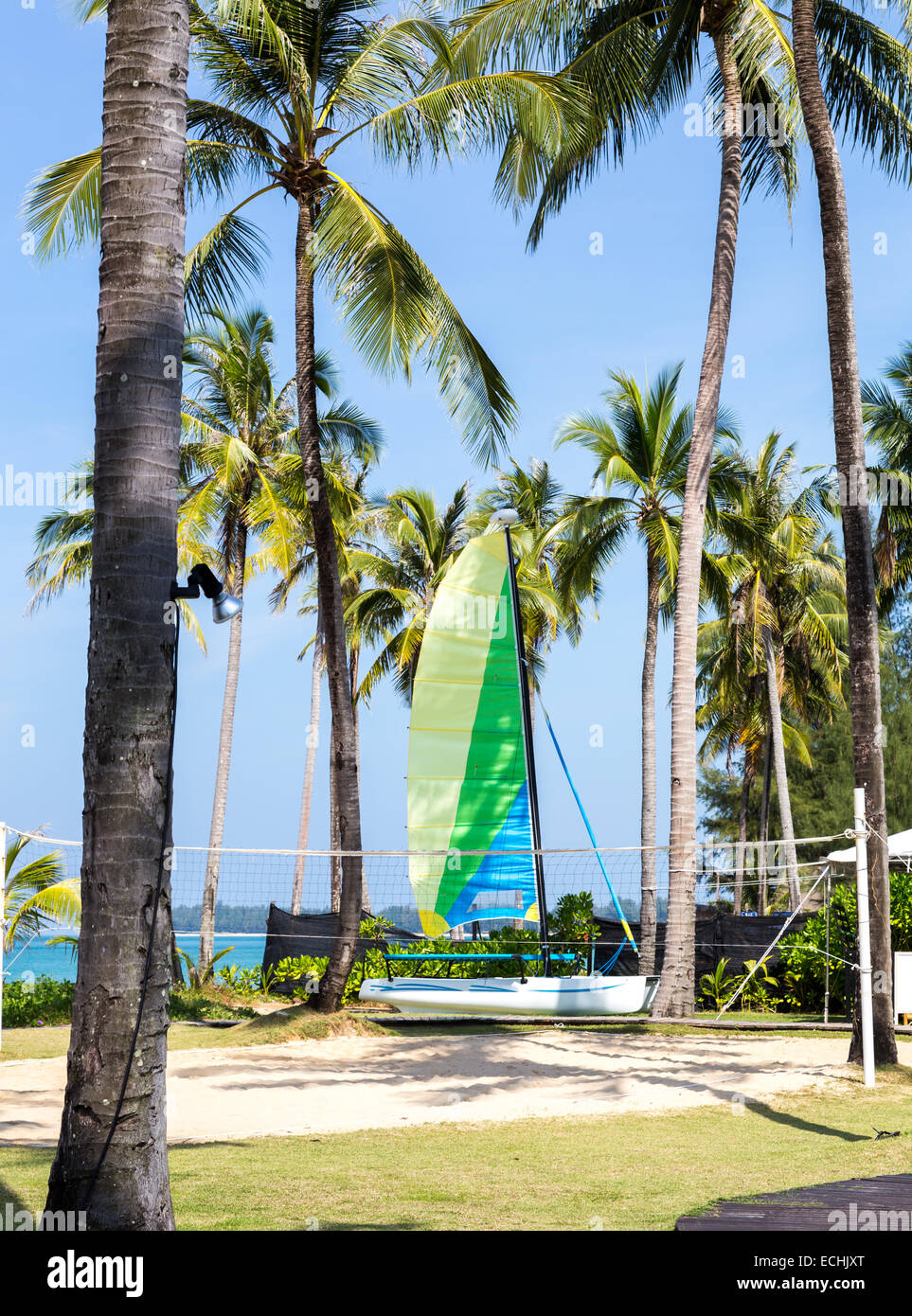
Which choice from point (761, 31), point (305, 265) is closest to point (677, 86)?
point (761, 31)

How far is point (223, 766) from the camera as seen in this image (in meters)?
23.5

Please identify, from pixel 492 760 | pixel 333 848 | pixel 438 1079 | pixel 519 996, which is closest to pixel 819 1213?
pixel 438 1079

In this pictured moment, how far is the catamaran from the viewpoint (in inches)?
638

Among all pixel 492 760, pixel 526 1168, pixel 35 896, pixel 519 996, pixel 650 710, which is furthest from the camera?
pixel 650 710

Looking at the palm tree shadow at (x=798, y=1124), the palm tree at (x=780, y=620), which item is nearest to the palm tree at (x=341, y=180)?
the palm tree shadow at (x=798, y=1124)

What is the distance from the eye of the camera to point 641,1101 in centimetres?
971

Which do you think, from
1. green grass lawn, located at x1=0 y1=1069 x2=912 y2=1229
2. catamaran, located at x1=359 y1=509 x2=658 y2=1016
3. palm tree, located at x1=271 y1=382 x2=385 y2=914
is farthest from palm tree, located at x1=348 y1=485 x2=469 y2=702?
green grass lawn, located at x1=0 y1=1069 x2=912 y2=1229

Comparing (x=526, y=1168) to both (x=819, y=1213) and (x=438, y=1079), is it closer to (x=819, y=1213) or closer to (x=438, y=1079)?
(x=819, y=1213)

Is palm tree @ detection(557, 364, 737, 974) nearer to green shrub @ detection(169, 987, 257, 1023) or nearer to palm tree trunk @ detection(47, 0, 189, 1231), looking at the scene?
green shrub @ detection(169, 987, 257, 1023)

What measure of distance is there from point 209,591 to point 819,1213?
363cm

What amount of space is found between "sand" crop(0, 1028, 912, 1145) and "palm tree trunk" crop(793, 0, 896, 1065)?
1.19 meters

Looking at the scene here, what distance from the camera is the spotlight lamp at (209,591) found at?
16.3 feet

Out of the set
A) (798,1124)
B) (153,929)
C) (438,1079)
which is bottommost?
(438,1079)

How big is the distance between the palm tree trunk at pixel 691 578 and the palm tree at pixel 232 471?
8.74 meters
